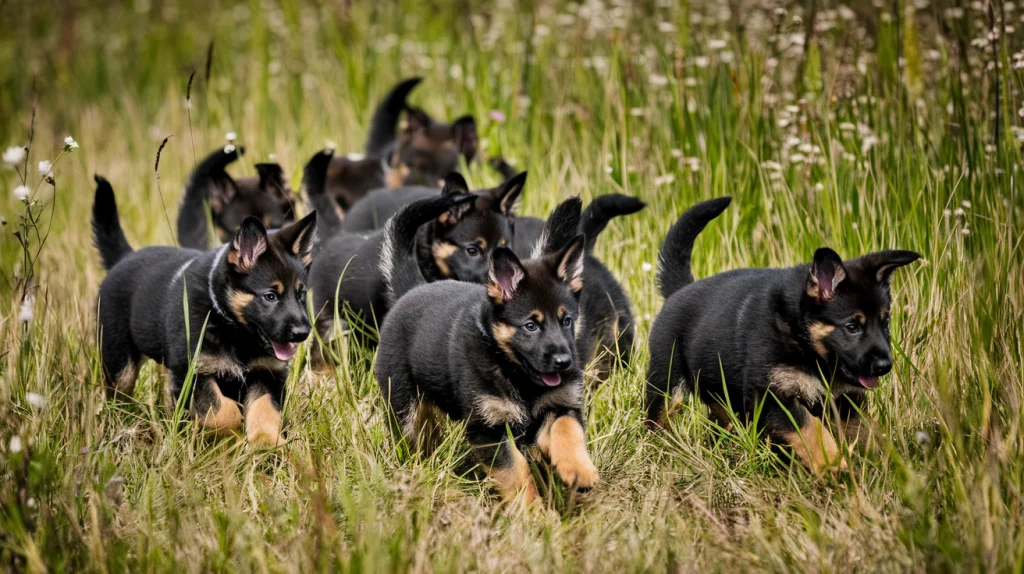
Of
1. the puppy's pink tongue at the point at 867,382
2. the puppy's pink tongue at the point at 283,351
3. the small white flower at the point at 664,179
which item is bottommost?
the puppy's pink tongue at the point at 867,382

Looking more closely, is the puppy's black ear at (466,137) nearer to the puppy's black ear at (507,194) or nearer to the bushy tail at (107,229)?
the puppy's black ear at (507,194)

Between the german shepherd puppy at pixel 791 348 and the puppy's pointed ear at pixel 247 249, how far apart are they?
5.76 feet

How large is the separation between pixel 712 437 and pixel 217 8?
10.3 m

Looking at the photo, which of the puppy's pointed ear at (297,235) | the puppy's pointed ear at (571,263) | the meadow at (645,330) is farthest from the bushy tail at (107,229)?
the puppy's pointed ear at (571,263)

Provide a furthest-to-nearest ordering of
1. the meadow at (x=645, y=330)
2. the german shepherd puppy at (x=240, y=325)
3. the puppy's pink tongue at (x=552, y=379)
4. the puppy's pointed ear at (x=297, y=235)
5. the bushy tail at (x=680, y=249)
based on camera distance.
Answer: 1. the bushy tail at (x=680, y=249)
2. the puppy's pointed ear at (x=297, y=235)
3. the german shepherd puppy at (x=240, y=325)
4. the puppy's pink tongue at (x=552, y=379)
5. the meadow at (x=645, y=330)

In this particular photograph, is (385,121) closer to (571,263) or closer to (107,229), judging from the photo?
(107,229)

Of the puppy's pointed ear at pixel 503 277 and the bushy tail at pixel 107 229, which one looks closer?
the puppy's pointed ear at pixel 503 277

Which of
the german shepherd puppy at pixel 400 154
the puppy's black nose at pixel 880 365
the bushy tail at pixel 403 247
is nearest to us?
the puppy's black nose at pixel 880 365

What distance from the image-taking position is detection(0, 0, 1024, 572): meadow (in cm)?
333

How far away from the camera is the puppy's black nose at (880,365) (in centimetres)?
384

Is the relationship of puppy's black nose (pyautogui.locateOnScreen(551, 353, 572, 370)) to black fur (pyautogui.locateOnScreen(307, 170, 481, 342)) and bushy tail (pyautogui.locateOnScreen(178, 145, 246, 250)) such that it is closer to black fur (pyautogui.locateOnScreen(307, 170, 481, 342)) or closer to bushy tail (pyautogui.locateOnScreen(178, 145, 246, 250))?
black fur (pyautogui.locateOnScreen(307, 170, 481, 342))

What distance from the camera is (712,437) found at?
4227 mm

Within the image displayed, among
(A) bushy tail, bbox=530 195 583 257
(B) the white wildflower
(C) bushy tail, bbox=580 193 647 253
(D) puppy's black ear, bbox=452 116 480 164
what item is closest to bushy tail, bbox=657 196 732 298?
(C) bushy tail, bbox=580 193 647 253

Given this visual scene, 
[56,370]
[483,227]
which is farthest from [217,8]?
[56,370]
